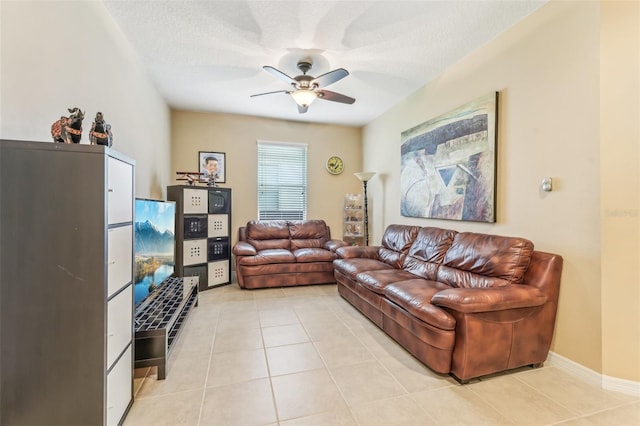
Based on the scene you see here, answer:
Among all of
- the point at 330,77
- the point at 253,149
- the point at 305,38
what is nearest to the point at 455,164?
the point at 330,77

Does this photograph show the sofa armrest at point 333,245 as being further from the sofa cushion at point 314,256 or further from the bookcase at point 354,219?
the bookcase at point 354,219

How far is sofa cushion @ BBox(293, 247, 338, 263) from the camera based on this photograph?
171 inches

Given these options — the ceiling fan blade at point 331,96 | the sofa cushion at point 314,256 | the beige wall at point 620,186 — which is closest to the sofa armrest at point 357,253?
the sofa cushion at point 314,256

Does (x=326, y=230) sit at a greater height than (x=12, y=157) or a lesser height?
lesser

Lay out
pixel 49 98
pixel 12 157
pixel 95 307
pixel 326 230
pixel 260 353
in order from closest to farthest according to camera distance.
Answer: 1. pixel 12 157
2. pixel 95 307
3. pixel 49 98
4. pixel 260 353
5. pixel 326 230

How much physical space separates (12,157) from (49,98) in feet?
2.23

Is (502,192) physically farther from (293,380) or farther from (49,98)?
(49,98)

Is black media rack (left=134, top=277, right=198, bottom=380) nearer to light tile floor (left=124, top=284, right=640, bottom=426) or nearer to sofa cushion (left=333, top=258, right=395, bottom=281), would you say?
light tile floor (left=124, top=284, right=640, bottom=426)

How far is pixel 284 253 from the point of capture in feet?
14.3

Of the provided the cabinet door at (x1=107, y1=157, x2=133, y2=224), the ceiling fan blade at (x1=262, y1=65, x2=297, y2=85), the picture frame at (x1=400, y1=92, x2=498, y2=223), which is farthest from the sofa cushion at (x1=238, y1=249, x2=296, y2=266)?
the cabinet door at (x1=107, y1=157, x2=133, y2=224)

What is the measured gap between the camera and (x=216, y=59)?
10.1 feet

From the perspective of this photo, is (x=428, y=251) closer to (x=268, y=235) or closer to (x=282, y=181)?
(x=268, y=235)

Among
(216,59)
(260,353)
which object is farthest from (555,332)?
(216,59)

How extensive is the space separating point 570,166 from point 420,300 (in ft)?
5.00
